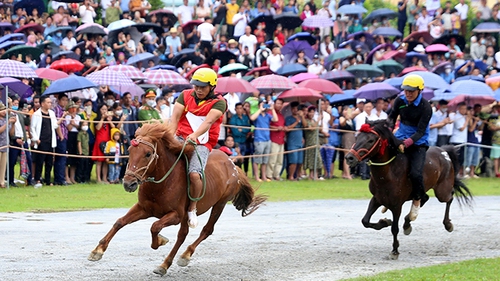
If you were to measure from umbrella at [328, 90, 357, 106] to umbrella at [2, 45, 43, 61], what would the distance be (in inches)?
338

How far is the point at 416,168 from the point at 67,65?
12.6m

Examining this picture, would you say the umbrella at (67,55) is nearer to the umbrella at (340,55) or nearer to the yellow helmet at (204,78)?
the umbrella at (340,55)

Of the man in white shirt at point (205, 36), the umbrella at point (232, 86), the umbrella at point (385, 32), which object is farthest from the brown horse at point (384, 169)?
the umbrella at point (385, 32)

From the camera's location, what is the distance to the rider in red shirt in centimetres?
1086

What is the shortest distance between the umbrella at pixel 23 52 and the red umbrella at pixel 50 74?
1312 millimetres

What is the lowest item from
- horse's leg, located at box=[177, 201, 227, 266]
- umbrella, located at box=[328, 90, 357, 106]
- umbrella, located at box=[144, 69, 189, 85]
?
umbrella, located at box=[328, 90, 357, 106]

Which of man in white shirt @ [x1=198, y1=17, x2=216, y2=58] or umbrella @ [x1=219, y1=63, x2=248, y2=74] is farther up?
man in white shirt @ [x1=198, y1=17, x2=216, y2=58]

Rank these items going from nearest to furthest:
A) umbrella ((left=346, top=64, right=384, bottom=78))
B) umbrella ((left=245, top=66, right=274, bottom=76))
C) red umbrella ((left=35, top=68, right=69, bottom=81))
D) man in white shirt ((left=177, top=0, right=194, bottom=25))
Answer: red umbrella ((left=35, top=68, right=69, bottom=81)) → umbrella ((left=245, top=66, right=274, bottom=76)) → umbrella ((left=346, top=64, right=384, bottom=78)) → man in white shirt ((left=177, top=0, right=194, bottom=25))

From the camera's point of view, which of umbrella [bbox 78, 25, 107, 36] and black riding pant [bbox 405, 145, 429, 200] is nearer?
black riding pant [bbox 405, 145, 429, 200]

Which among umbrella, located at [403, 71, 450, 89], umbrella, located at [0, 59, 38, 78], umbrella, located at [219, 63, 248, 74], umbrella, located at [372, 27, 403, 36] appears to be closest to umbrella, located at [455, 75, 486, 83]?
umbrella, located at [403, 71, 450, 89]

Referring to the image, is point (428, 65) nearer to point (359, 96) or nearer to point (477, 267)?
point (359, 96)

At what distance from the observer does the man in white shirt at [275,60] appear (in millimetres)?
28969

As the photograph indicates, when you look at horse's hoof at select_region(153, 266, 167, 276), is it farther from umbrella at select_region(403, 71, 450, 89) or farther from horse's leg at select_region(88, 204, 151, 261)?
umbrella at select_region(403, 71, 450, 89)

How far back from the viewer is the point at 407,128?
13.8 meters
